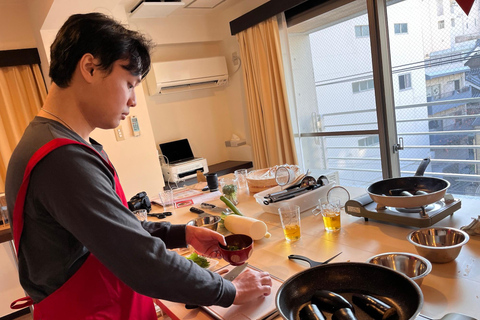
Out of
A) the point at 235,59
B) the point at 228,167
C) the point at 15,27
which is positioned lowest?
the point at 228,167

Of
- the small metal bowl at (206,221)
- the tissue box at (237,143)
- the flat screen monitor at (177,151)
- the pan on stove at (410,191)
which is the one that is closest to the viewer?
the pan on stove at (410,191)

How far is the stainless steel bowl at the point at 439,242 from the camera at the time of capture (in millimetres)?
992

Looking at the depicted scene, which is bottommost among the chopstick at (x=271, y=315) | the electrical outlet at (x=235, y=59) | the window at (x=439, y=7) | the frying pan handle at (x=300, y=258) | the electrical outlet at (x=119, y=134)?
the chopstick at (x=271, y=315)

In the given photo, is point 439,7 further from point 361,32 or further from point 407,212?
point 407,212

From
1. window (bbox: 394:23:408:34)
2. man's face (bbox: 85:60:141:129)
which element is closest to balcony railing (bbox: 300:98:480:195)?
window (bbox: 394:23:408:34)

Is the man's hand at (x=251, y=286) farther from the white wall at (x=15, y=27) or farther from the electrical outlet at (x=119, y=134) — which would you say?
the white wall at (x=15, y=27)

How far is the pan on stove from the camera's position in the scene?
3.99 feet

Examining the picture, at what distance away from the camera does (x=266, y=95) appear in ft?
13.2

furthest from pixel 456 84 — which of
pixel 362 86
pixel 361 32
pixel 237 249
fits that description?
pixel 237 249

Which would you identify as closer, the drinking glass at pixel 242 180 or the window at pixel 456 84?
the drinking glass at pixel 242 180

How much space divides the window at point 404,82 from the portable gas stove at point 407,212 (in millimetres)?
2223

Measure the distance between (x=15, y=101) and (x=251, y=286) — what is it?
12.1 ft

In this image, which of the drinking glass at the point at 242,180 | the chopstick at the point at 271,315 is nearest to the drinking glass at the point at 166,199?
the drinking glass at the point at 242,180

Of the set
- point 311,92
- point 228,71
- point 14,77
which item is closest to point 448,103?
point 311,92
